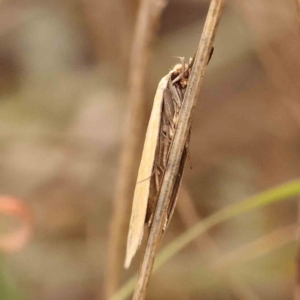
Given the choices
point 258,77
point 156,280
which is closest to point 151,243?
point 156,280

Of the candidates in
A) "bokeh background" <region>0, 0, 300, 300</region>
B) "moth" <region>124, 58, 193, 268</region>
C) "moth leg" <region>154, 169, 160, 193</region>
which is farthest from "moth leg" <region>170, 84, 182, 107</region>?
"bokeh background" <region>0, 0, 300, 300</region>

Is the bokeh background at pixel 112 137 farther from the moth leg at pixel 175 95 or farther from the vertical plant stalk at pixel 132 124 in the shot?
the moth leg at pixel 175 95

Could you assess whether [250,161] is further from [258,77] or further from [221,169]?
[258,77]

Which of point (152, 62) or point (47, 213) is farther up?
point (152, 62)

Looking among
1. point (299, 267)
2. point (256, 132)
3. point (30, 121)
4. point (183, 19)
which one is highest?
point (183, 19)

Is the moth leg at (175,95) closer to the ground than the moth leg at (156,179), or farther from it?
farther from it

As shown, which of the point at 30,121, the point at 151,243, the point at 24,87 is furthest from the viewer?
the point at 24,87

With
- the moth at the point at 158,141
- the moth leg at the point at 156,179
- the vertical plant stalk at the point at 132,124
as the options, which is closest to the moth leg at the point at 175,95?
the moth at the point at 158,141
